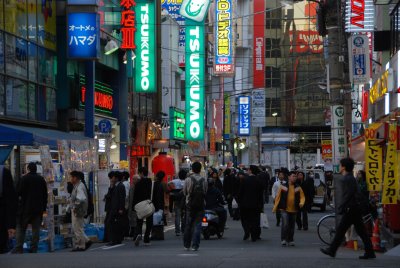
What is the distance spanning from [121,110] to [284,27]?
62.7 metres

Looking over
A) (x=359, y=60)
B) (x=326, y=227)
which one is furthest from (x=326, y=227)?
(x=359, y=60)

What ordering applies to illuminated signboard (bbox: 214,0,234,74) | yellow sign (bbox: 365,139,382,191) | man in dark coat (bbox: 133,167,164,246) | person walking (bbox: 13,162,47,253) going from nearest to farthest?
person walking (bbox: 13,162,47,253) < yellow sign (bbox: 365,139,382,191) < man in dark coat (bbox: 133,167,164,246) < illuminated signboard (bbox: 214,0,234,74)

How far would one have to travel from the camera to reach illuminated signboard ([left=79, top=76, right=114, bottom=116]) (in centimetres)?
3164

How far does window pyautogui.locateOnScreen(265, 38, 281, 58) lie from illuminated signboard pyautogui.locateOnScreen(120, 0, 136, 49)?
6426 cm

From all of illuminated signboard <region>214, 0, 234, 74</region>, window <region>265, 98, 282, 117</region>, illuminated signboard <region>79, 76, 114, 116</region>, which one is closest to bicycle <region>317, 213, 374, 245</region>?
illuminated signboard <region>79, 76, 114, 116</region>

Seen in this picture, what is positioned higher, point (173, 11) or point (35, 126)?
point (173, 11)

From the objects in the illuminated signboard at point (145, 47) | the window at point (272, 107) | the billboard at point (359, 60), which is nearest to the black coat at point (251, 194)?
the billboard at point (359, 60)

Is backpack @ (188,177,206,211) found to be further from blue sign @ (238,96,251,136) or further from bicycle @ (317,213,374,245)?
blue sign @ (238,96,251,136)

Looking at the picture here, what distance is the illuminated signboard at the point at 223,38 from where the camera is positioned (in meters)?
56.0

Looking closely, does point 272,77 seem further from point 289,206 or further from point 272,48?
point 289,206

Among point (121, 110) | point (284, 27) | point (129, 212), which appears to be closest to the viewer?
point (129, 212)

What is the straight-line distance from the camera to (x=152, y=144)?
4381cm

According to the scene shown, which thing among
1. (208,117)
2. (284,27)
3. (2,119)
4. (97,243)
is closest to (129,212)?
(97,243)

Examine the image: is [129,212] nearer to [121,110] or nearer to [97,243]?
[97,243]
